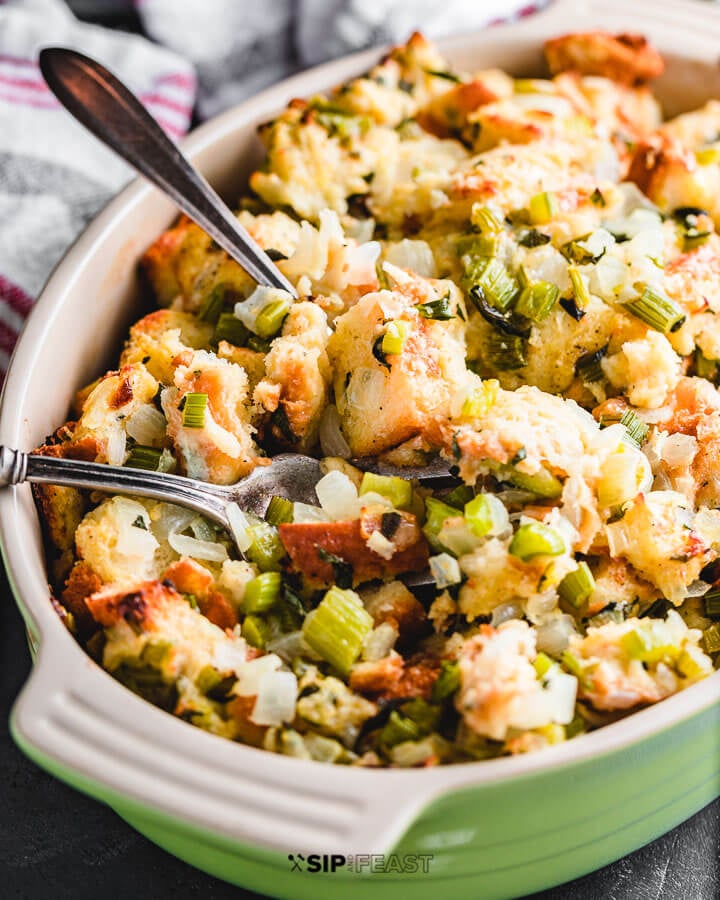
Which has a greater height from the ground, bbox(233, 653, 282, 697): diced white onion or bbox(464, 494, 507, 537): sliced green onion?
bbox(464, 494, 507, 537): sliced green onion

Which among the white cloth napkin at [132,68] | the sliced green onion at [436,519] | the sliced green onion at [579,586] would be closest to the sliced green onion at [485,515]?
the sliced green onion at [436,519]

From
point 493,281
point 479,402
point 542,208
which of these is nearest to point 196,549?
point 479,402

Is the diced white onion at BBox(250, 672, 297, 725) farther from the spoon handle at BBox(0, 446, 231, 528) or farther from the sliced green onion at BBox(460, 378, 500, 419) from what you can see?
the sliced green onion at BBox(460, 378, 500, 419)

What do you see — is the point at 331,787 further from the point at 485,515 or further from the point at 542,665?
the point at 485,515

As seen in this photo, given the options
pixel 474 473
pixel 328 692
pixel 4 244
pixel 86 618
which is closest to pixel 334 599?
pixel 328 692

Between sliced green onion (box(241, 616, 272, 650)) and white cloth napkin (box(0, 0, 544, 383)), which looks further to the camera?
white cloth napkin (box(0, 0, 544, 383))

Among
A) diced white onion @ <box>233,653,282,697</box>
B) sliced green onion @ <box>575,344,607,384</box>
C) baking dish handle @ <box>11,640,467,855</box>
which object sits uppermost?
sliced green onion @ <box>575,344,607,384</box>

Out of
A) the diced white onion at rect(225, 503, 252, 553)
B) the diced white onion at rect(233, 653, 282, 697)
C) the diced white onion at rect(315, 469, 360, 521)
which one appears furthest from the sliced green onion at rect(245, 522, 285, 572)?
the diced white onion at rect(233, 653, 282, 697)
